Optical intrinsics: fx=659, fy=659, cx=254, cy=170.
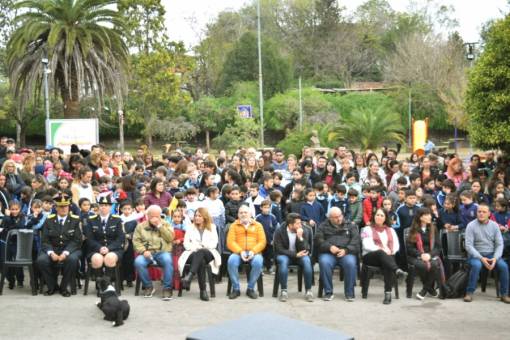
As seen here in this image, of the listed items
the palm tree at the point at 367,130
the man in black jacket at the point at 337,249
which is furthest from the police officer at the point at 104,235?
the palm tree at the point at 367,130

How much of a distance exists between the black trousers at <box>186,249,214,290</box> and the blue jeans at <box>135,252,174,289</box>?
0.30m

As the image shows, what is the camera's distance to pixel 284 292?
9.30m

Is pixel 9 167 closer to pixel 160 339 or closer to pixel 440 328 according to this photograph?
pixel 160 339

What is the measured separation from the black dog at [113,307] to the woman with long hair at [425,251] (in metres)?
4.08

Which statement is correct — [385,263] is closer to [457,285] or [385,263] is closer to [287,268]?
[457,285]

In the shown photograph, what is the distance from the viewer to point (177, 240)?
32.0ft

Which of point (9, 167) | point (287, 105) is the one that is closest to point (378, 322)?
point (9, 167)

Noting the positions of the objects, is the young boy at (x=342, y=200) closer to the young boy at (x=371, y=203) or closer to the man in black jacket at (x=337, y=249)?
the young boy at (x=371, y=203)

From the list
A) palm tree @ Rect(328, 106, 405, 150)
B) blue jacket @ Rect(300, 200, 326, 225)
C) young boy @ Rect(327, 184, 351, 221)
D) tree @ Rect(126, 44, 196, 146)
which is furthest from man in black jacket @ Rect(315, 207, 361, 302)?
tree @ Rect(126, 44, 196, 146)

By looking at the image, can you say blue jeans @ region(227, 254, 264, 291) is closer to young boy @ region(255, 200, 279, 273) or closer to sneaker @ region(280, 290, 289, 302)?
sneaker @ region(280, 290, 289, 302)

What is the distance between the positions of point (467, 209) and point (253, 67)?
34.1 metres

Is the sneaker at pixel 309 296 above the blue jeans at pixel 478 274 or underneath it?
underneath

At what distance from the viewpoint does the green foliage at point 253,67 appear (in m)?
42.3

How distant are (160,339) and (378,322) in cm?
268
